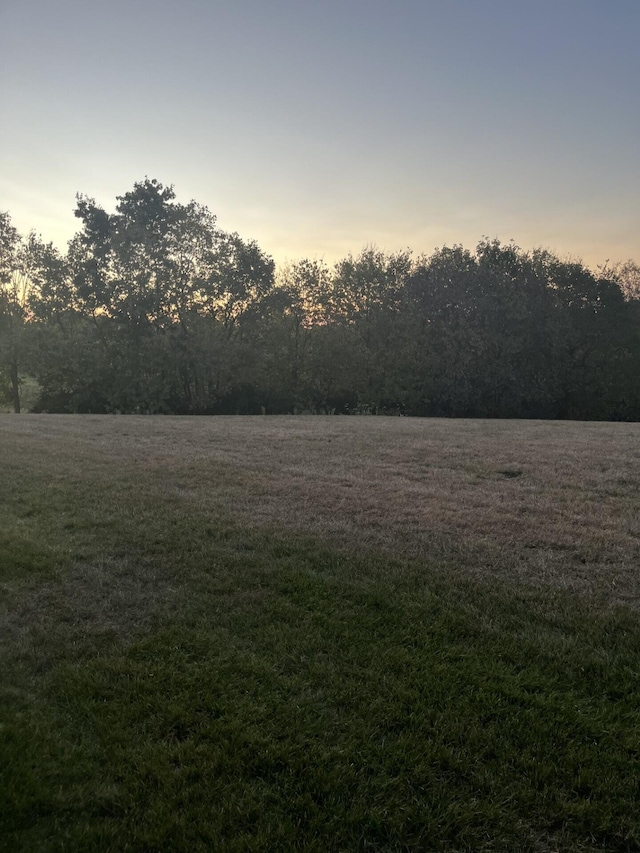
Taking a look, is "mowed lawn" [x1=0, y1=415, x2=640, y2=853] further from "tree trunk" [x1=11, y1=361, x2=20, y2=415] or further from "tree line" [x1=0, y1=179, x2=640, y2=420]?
"tree trunk" [x1=11, y1=361, x2=20, y2=415]

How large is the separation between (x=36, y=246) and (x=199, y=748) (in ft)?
88.9

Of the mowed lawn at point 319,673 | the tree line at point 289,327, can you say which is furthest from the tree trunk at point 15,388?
the mowed lawn at point 319,673

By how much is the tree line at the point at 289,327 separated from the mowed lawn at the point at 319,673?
16.7 meters

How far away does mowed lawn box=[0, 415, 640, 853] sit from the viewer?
1679 millimetres

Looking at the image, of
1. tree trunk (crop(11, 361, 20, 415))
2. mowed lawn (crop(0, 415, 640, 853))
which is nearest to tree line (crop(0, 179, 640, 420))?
tree trunk (crop(11, 361, 20, 415))

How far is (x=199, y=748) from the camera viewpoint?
195 cm

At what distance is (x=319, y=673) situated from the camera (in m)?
2.42

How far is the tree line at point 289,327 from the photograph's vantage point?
21.5m

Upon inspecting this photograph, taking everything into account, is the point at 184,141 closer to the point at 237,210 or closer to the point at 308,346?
the point at 237,210

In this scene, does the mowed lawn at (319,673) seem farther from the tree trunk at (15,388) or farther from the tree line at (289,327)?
the tree trunk at (15,388)

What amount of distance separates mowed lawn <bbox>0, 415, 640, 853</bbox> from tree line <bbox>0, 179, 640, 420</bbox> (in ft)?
54.9

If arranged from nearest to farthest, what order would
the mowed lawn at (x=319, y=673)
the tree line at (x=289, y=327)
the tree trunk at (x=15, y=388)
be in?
the mowed lawn at (x=319, y=673) → the tree line at (x=289, y=327) → the tree trunk at (x=15, y=388)

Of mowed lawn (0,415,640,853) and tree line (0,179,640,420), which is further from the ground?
tree line (0,179,640,420)

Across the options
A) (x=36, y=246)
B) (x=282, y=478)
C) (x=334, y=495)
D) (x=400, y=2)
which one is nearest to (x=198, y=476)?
(x=282, y=478)
